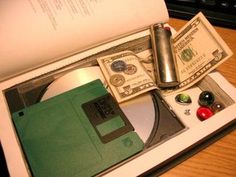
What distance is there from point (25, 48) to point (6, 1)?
0.12 metres

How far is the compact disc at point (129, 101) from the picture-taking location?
1.91ft

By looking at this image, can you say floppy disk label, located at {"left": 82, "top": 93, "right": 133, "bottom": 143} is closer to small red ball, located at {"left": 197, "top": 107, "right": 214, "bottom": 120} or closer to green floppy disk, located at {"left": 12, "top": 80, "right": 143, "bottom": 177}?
green floppy disk, located at {"left": 12, "top": 80, "right": 143, "bottom": 177}

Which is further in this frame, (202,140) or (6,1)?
(6,1)

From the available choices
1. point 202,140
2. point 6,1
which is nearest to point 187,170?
point 202,140

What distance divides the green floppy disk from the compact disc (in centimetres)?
3

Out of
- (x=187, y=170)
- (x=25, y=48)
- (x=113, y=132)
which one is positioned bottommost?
(x=187, y=170)

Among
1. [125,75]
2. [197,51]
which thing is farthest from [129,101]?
[197,51]

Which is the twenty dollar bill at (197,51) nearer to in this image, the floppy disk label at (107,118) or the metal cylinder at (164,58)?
the metal cylinder at (164,58)

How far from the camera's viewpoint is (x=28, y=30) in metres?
0.65

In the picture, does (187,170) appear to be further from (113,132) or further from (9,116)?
(9,116)

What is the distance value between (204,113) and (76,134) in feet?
0.78

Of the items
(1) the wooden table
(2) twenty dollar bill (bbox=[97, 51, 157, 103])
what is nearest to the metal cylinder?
(2) twenty dollar bill (bbox=[97, 51, 157, 103])

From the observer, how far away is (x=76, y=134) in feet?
1.79

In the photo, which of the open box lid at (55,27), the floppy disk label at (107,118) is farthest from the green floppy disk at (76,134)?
the open box lid at (55,27)
